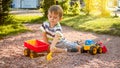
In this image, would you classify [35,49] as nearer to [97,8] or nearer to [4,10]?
[4,10]

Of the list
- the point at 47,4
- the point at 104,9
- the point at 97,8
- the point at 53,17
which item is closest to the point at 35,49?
the point at 53,17

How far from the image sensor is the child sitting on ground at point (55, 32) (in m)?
6.54

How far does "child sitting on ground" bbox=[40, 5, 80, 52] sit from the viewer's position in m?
6.54

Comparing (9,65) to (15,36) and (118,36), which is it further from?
(118,36)

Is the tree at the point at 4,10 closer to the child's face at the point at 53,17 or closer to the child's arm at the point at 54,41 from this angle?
the child's face at the point at 53,17

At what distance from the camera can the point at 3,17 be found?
1366cm

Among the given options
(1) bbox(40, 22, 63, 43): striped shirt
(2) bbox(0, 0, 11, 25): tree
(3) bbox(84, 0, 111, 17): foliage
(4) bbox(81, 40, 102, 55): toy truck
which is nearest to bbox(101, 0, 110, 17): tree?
(3) bbox(84, 0, 111, 17): foliage

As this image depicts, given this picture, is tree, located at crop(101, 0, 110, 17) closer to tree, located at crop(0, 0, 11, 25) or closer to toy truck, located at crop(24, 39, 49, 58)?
tree, located at crop(0, 0, 11, 25)

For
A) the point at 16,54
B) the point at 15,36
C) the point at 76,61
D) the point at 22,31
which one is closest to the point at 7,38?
the point at 15,36

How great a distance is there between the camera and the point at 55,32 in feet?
22.2

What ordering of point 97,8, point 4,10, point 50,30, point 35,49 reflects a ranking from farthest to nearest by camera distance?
point 97,8
point 4,10
point 50,30
point 35,49

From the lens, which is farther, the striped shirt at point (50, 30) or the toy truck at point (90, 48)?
the toy truck at point (90, 48)

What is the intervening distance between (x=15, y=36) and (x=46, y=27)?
11.9 feet

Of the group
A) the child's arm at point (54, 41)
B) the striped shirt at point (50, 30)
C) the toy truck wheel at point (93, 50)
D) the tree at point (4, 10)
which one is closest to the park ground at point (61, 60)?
the toy truck wheel at point (93, 50)
